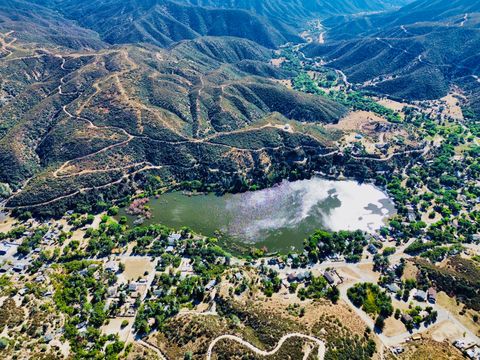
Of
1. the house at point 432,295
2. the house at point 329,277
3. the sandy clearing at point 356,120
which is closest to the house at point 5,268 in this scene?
the house at point 329,277

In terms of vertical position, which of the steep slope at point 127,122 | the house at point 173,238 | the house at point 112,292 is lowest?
the house at point 112,292

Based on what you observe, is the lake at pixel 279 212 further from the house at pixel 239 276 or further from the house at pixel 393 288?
the house at pixel 393 288

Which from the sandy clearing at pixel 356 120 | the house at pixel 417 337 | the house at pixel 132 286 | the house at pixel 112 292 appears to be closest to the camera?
the house at pixel 417 337

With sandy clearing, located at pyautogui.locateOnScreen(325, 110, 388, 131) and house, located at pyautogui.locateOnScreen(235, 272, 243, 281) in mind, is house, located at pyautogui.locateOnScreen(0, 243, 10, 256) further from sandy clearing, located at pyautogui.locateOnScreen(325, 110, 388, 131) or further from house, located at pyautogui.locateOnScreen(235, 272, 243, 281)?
sandy clearing, located at pyautogui.locateOnScreen(325, 110, 388, 131)

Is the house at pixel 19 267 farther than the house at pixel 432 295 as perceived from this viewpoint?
Yes

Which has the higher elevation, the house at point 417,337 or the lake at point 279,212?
the lake at point 279,212

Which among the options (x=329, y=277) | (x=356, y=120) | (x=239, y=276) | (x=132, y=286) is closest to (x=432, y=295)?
(x=329, y=277)

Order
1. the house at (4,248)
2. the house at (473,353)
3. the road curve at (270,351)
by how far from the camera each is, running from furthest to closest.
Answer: the house at (4,248)
the house at (473,353)
the road curve at (270,351)
